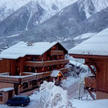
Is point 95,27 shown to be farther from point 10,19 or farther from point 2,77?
point 2,77

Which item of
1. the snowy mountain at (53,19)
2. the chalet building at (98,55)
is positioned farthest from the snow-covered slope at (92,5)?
the chalet building at (98,55)

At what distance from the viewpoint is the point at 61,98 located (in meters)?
4.56

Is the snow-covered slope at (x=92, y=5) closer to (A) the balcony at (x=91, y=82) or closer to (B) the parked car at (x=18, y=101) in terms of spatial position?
(B) the parked car at (x=18, y=101)

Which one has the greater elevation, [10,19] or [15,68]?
[10,19]

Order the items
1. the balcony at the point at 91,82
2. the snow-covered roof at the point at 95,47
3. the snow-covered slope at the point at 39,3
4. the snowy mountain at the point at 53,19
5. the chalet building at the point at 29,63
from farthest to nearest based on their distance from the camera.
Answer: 1. the snow-covered slope at the point at 39,3
2. the snowy mountain at the point at 53,19
3. the chalet building at the point at 29,63
4. the balcony at the point at 91,82
5. the snow-covered roof at the point at 95,47

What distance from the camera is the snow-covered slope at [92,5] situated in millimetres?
130413

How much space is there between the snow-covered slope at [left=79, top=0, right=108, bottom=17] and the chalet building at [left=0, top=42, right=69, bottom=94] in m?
106

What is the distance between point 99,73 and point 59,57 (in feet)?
76.6

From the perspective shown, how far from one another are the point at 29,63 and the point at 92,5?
118m

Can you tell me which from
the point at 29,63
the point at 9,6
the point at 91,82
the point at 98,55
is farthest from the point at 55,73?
the point at 9,6

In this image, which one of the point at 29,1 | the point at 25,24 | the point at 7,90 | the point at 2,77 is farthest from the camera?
the point at 29,1

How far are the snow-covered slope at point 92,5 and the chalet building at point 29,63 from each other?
106 meters

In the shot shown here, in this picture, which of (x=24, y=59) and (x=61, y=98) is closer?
(x=61, y=98)

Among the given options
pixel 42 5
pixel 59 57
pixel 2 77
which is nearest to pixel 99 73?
pixel 2 77
